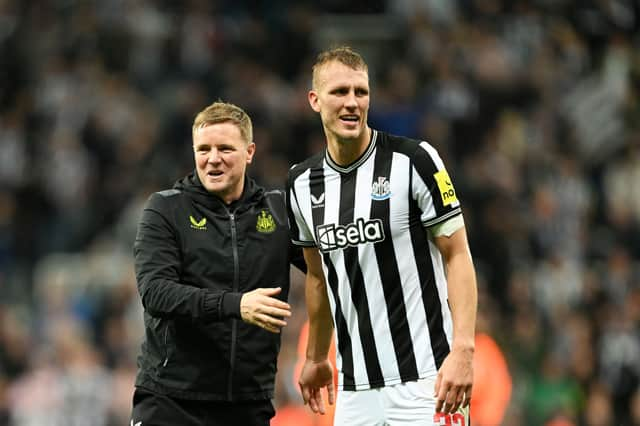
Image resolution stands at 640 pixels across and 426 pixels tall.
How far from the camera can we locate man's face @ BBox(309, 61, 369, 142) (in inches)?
175

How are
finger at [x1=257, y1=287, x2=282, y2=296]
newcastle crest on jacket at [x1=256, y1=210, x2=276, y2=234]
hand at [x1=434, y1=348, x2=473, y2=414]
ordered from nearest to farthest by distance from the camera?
hand at [x1=434, y1=348, x2=473, y2=414], finger at [x1=257, y1=287, x2=282, y2=296], newcastle crest on jacket at [x1=256, y1=210, x2=276, y2=234]

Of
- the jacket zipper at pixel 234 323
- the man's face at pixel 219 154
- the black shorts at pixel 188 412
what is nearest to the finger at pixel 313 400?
the black shorts at pixel 188 412

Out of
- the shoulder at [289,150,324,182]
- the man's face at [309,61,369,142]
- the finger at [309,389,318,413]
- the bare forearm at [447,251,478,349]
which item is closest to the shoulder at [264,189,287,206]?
the shoulder at [289,150,324,182]

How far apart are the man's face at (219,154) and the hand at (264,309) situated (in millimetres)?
592

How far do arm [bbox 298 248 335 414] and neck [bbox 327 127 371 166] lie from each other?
1.29ft

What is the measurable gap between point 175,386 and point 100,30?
8624 millimetres

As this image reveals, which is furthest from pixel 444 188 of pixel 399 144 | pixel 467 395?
pixel 467 395

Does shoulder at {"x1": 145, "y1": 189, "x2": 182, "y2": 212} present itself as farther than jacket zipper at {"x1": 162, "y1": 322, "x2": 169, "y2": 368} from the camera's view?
Yes

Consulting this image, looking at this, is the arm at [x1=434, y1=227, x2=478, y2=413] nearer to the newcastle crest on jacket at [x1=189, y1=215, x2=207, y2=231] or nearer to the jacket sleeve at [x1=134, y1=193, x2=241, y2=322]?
the jacket sleeve at [x1=134, y1=193, x2=241, y2=322]

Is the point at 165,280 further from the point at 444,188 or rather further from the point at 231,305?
the point at 444,188

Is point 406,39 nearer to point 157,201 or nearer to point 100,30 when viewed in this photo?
point 100,30

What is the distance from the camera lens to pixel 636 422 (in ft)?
27.9

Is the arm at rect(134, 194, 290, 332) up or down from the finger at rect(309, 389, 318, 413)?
up

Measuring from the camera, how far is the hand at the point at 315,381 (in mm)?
4863
